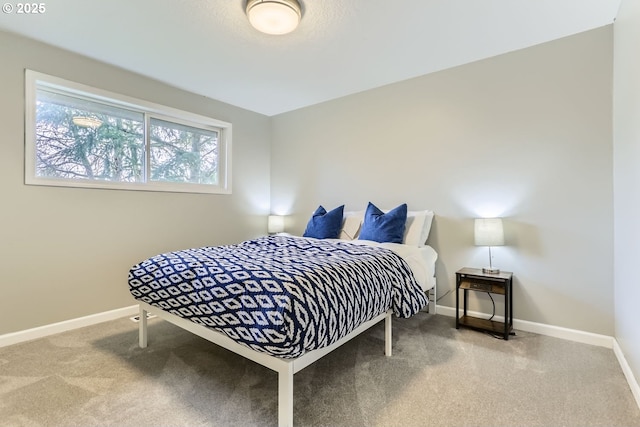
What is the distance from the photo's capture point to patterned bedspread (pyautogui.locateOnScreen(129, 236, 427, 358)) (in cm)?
142

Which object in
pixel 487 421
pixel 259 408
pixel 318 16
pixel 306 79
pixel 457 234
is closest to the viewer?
pixel 487 421

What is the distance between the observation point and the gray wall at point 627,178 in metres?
1.70

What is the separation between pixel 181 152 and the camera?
3.62m

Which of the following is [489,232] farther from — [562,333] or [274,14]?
[274,14]

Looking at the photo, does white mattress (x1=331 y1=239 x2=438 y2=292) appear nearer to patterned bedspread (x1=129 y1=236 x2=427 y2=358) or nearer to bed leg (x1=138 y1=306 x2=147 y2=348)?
patterned bedspread (x1=129 y1=236 x2=427 y2=358)

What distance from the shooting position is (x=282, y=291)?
1.45 m

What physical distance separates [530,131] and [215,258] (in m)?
2.77

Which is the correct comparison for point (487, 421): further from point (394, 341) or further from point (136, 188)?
point (136, 188)

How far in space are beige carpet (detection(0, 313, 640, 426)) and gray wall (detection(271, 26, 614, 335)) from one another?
589 millimetres

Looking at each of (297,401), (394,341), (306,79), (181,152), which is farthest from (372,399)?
(181,152)

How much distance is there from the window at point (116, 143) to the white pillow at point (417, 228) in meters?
2.34

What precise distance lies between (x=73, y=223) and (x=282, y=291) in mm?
2394

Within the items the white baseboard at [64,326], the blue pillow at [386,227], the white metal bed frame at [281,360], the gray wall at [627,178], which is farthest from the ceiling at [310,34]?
the white baseboard at [64,326]

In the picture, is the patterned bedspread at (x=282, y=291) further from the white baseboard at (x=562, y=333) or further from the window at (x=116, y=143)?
the window at (x=116, y=143)
